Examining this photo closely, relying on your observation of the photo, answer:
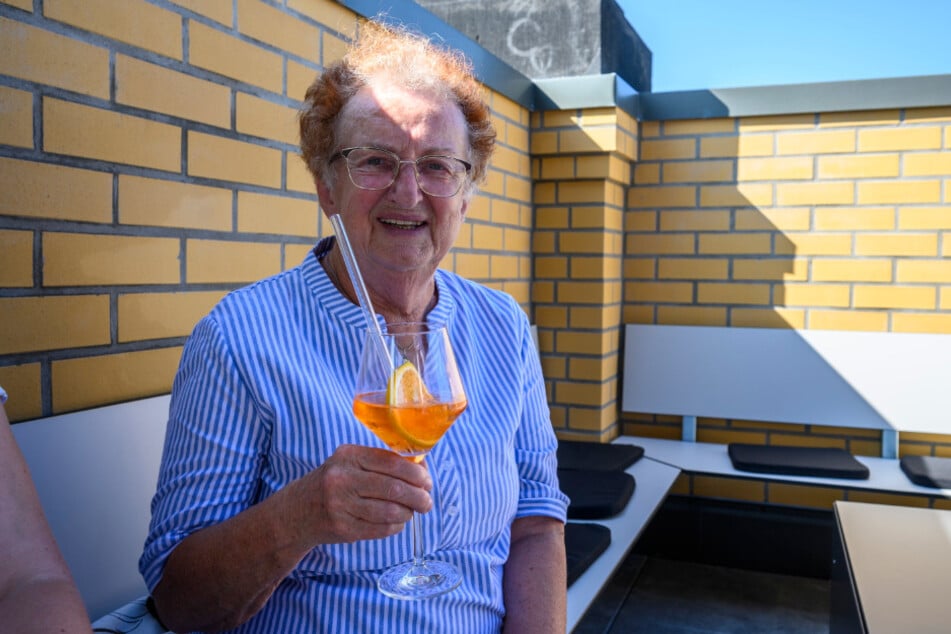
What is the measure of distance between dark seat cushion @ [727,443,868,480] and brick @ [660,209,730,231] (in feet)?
3.47

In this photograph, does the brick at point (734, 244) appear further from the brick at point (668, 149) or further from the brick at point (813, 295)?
the brick at point (668, 149)

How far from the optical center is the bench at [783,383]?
11.3 ft

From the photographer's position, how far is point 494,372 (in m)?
1.57

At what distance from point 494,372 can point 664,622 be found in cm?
202

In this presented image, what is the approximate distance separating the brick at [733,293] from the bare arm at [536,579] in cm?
250

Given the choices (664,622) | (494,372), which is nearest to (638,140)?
(664,622)

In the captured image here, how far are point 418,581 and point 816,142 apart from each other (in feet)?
10.4

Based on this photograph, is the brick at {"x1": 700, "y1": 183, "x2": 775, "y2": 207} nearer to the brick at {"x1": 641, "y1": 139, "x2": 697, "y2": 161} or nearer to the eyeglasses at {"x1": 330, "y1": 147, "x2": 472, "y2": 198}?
the brick at {"x1": 641, "y1": 139, "x2": 697, "y2": 161}

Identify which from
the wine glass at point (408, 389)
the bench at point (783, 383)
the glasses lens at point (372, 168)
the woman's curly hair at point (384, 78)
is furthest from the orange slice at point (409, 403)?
the bench at point (783, 383)

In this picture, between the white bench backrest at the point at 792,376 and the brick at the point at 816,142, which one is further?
the brick at the point at 816,142

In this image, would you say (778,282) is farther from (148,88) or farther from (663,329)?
(148,88)

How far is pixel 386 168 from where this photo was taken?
1.48 meters

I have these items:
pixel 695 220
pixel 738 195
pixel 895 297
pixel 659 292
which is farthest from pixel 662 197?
pixel 895 297

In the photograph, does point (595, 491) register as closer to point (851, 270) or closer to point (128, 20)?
point (851, 270)
